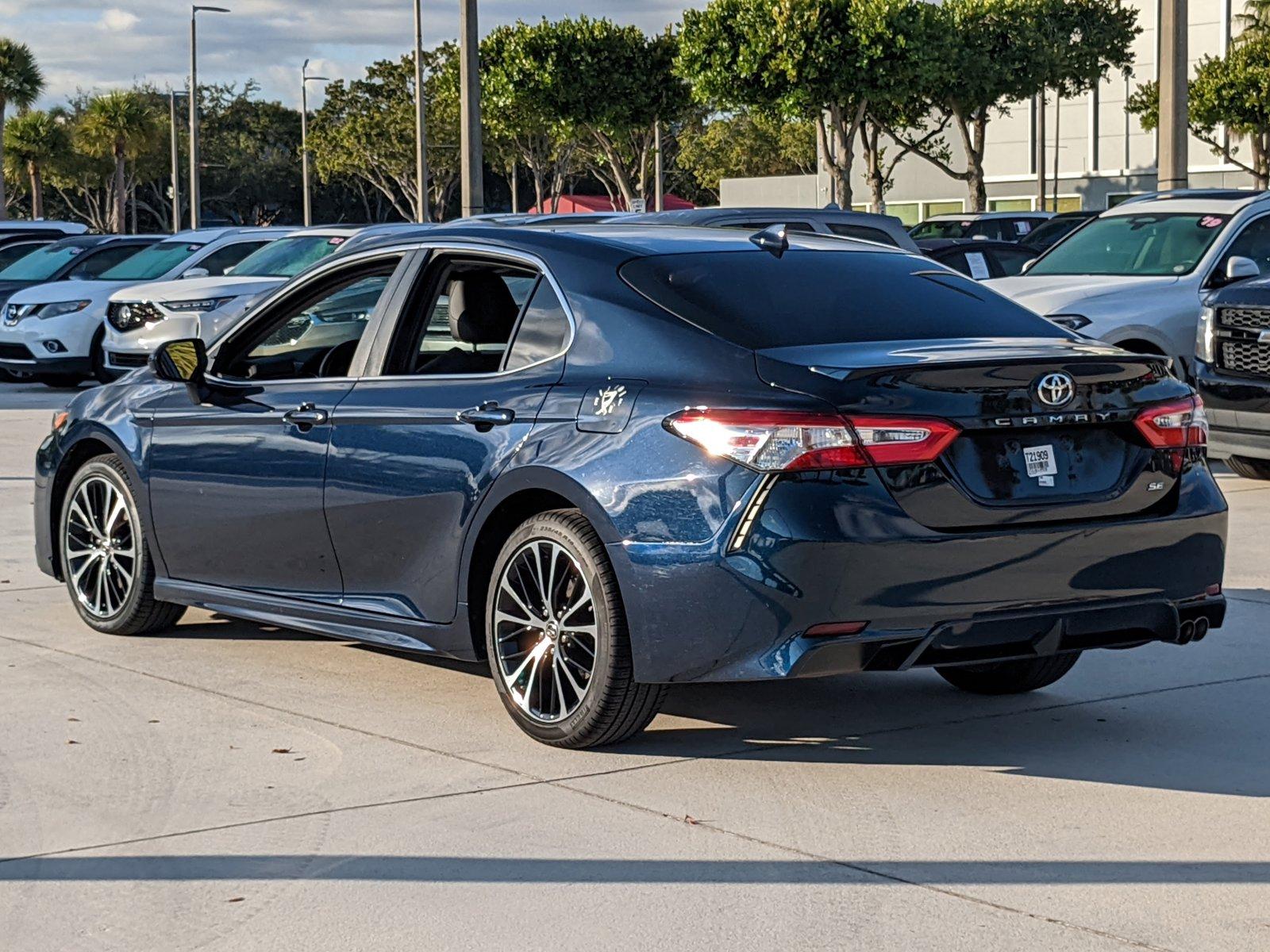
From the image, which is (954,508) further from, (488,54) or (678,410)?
(488,54)

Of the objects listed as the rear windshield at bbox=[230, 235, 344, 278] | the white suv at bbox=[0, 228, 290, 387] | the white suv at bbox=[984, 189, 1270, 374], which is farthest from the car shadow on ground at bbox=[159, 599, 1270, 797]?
the white suv at bbox=[0, 228, 290, 387]

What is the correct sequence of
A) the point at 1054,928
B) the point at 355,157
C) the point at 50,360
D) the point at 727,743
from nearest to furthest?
the point at 1054,928 < the point at 727,743 < the point at 50,360 < the point at 355,157

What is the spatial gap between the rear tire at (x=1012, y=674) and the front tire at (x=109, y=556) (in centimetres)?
307

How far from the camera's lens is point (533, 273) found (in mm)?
6410

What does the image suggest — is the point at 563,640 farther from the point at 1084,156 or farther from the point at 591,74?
the point at 1084,156

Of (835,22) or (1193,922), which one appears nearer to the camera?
(1193,922)

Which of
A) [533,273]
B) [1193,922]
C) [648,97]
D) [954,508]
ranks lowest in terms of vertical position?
[1193,922]

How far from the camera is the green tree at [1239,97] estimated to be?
5709 cm

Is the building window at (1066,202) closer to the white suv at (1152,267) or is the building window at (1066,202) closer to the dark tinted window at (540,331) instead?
the white suv at (1152,267)

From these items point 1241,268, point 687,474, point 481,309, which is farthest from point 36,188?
point 687,474

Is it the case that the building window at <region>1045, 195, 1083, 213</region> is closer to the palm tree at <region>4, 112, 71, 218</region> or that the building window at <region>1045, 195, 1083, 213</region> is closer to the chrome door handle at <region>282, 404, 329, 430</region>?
the palm tree at <region>4, 112, 71, 218</region>

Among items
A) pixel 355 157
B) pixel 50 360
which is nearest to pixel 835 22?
pixel 50 360

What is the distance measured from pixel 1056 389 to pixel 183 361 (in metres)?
3.36

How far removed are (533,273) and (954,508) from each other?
167 centimetres
